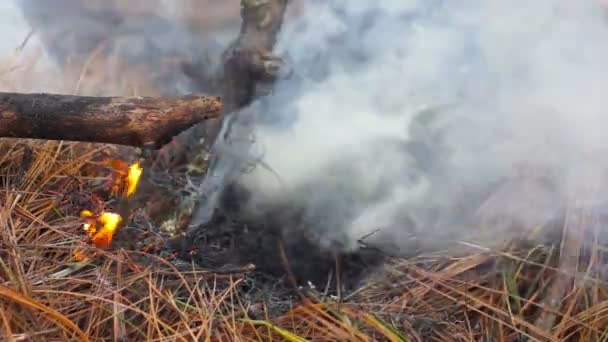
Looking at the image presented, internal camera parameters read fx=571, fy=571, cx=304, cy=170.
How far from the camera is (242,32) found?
2.32m

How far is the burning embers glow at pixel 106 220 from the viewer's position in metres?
1.70

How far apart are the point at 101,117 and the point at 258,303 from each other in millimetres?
675

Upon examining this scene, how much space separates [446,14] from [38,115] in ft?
5.44

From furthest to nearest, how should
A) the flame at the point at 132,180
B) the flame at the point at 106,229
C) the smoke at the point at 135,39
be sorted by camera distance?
the smoke at the point at 135,39 → the flame at the point at 132,180 → the flame at the point at 106,229

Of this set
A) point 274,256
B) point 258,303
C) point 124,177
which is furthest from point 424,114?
point 124,177

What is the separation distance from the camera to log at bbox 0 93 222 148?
155 cm

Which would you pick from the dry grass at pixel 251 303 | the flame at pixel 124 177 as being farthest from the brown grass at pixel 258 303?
the flame at pixel 124 177

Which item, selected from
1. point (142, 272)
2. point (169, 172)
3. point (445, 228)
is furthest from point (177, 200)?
point (445, 228)

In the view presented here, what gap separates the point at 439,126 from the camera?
2148mm

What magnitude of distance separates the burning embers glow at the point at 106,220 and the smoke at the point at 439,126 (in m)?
0.43

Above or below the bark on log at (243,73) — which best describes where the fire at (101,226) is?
below

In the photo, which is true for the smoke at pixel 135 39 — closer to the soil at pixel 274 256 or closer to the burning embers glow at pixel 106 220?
the burning embers glow at pixel 106 220

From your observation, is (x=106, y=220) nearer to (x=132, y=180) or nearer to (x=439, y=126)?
(x=132, y=180)

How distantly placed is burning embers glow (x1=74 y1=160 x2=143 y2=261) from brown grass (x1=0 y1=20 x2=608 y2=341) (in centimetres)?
3
